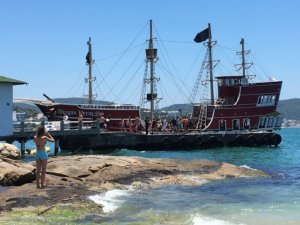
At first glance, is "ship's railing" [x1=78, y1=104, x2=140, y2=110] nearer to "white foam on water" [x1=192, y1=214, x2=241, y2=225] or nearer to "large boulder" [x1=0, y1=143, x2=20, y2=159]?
"large boulder" [x1=0, y1=143, x2=20, y2=159]

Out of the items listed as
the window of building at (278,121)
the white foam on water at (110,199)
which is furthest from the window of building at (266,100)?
the white foam on water at (110,199)

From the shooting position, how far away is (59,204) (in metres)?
13.4

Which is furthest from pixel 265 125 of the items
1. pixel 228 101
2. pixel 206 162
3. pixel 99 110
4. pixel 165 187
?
pixel 165 187

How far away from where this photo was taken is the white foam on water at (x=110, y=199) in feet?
45.4

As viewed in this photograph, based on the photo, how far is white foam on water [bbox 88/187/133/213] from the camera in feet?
45.4

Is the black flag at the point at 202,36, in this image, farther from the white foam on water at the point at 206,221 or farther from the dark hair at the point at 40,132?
the white foam on water at the point at 206,221

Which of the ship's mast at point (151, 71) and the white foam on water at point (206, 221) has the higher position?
the ship's mast at point (151, 71)

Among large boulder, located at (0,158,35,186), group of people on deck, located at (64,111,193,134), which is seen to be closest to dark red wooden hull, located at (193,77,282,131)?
group of people on deck, located at (64,111,193,134)

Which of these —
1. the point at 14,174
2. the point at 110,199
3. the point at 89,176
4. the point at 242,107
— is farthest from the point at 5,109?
the point at 242,107

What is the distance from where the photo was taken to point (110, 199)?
49.9 ft

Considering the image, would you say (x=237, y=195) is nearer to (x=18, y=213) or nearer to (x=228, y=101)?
(x=18, y=213)

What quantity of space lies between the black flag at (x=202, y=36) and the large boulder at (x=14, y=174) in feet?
144

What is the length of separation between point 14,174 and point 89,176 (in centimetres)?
358

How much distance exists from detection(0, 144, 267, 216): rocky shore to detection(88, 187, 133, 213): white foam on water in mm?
272
